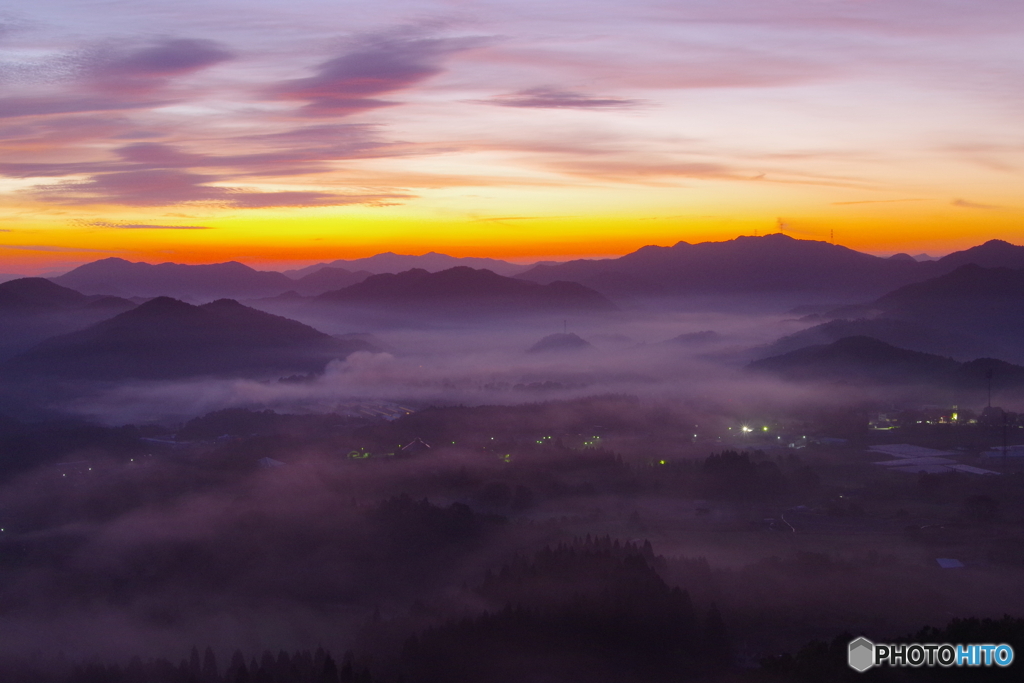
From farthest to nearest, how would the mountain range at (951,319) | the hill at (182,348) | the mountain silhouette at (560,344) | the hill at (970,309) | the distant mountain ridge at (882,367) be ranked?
1. the mountain silhouette at (560,344)
2. the hill at (970,309)
3. the mountain range at (951,319)
4. the hill at (182,348)
5. the distant mountain ridge at (882,367)

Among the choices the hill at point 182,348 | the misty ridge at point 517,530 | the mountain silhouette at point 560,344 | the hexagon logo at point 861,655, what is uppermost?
the hill at point 182,348

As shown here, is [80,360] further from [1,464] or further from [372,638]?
[372,638]

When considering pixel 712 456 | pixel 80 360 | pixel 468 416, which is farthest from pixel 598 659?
pixel 80 360

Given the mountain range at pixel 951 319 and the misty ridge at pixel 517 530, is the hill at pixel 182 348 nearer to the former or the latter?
the misty ridge at pixel 517 530

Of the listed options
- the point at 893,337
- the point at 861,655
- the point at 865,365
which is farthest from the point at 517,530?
the point at 893,337

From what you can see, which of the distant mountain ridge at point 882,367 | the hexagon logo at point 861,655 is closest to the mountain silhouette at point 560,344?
the distant mountain ridge at point 882,367

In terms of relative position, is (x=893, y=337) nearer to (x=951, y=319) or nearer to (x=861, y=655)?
(x=951, y=319)

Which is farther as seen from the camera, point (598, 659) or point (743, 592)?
point (743, 592)
